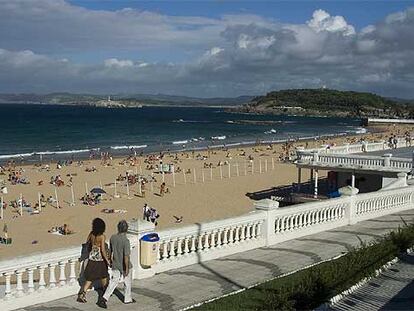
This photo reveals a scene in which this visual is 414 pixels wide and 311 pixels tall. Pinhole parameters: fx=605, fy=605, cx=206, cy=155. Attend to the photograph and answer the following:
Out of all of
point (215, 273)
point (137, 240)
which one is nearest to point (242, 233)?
point (215, 273)

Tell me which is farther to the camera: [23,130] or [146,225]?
[23,130]

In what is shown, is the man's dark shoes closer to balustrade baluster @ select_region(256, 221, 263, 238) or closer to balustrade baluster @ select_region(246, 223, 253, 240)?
balustrade baluster @ select_region(246, 223, 253, 240)

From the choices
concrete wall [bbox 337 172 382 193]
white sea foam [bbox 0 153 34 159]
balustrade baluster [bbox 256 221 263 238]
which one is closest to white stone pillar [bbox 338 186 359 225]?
balustrade baluster [bbox 256 221 263 238]

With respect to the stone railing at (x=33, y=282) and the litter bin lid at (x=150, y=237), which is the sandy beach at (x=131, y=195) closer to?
the litter bin lid at (x=150, y=237)

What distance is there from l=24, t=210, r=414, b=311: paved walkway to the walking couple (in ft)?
0.77

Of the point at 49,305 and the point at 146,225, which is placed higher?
the point at 146,225

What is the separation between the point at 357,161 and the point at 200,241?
1449 cm

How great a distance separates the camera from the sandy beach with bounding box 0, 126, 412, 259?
23.7 metres

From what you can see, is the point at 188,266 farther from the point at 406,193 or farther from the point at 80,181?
the point at 80,181

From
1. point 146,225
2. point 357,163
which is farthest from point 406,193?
point 146,225

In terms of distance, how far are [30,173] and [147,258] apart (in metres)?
36.1

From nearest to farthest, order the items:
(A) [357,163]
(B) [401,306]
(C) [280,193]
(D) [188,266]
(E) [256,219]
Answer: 1. (B) [401,306]
2. (D) [188,266]
3. (E) [256,219]
4. (A) [357,163]
5. (C) [280,193]

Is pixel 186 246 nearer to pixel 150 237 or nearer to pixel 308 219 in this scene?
pixel 150 237

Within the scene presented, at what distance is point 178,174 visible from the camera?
142 ft
